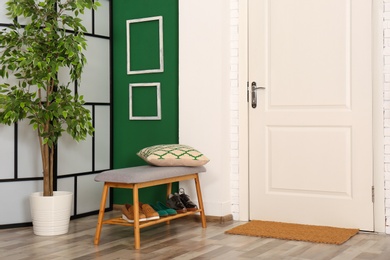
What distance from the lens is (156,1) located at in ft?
16.2

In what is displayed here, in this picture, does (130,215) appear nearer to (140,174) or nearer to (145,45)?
(140,174)

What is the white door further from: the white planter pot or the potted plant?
the white planter pot

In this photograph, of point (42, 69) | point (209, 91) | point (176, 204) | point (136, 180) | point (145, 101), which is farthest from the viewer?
point (145, 101)

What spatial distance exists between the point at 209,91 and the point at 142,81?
70cm

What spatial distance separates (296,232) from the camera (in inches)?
160

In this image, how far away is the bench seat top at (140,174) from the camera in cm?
371

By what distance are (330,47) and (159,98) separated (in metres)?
1.45

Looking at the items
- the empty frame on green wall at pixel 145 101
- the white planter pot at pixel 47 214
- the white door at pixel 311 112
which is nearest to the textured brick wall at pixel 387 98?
the white door at pixel 311 112

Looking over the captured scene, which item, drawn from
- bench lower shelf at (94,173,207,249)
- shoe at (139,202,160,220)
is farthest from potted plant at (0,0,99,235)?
shoe at (139,202,160,220)

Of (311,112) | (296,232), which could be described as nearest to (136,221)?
(296,232)

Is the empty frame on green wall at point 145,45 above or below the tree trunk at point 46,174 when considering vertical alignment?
above

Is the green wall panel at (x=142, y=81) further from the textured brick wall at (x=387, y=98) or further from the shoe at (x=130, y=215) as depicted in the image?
the textured brick wall at (x=387, y=98)

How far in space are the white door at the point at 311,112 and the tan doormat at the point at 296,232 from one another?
12cm

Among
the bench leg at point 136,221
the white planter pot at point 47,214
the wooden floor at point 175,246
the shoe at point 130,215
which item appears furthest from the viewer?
the white planter pot at point 47,214
